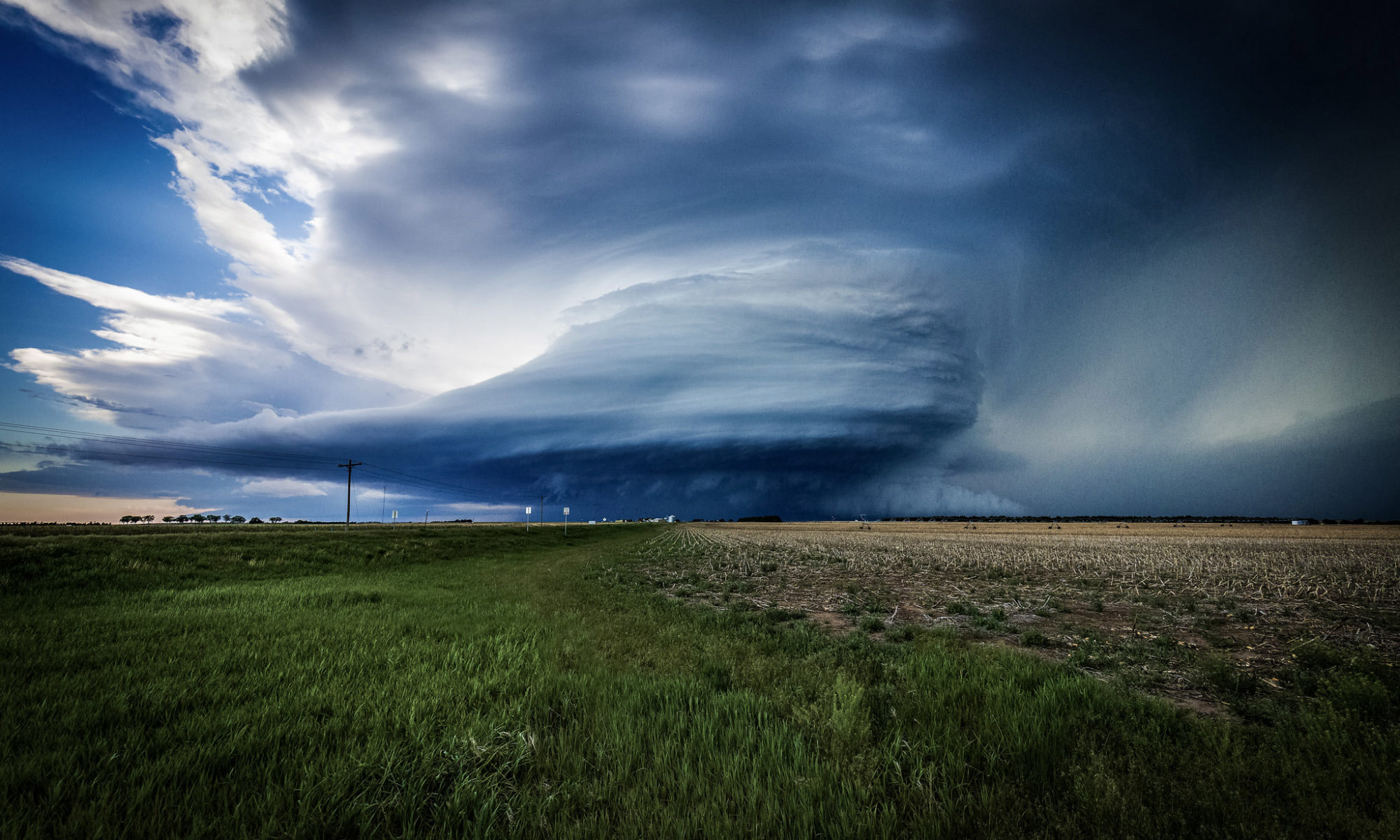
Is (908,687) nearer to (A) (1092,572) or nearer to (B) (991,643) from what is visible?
(B) (991,643)

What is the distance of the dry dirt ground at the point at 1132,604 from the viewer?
885cm

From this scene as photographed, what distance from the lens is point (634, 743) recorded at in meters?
5.36

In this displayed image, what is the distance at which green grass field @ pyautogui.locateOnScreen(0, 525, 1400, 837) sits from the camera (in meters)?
4.11

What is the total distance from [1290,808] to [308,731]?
9.47 meters

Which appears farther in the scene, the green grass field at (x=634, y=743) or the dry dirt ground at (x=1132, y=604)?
the dry dirt ground at (x=1132, y=604)

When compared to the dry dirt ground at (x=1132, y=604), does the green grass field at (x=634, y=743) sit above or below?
above

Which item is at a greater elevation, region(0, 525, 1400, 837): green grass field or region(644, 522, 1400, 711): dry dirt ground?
region(0, 525, 1400, 837): green grass field

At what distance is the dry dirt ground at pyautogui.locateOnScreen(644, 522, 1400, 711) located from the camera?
8.85m

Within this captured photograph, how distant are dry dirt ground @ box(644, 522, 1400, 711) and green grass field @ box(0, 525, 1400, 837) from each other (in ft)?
4.10

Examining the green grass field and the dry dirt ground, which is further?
the dry dirt ground

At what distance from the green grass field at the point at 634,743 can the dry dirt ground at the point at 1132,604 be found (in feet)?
4.10

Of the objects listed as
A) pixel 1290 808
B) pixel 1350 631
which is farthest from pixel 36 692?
pixel 1350 631

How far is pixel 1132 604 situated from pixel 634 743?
17.3 m

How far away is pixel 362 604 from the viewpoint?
47.1ft
